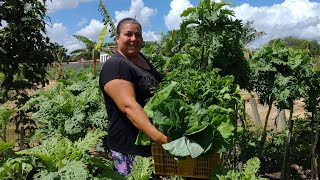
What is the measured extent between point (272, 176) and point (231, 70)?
2.68 meters

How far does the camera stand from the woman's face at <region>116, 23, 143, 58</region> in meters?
3.13

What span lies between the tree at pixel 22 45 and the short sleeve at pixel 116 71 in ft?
9.50

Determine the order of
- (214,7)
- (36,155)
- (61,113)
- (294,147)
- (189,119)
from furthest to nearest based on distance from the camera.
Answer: (294,147), (61,113), (214,7), (189,119), (36,155)

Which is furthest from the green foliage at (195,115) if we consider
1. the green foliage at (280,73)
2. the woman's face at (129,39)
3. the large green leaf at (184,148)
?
the green foliage at (280,73)

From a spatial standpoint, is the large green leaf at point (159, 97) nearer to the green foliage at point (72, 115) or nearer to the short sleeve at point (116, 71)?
the short sleeve at point (116, 71)

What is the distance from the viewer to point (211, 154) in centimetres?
266

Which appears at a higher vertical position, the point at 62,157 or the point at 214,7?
the point at 214,7

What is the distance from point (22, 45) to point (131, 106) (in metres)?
3.46

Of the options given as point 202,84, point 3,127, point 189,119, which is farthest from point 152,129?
point 3,127

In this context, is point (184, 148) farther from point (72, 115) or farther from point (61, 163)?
point (72, 115)

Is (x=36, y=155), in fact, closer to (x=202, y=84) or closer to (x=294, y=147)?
(x=202, y=84)

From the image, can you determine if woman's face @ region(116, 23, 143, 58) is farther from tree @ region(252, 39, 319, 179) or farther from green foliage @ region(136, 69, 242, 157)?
tree @ region(252, 39, 319, 179)

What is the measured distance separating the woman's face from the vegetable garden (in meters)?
0.32

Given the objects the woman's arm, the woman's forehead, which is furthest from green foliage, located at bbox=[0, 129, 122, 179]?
the woman's forehead
